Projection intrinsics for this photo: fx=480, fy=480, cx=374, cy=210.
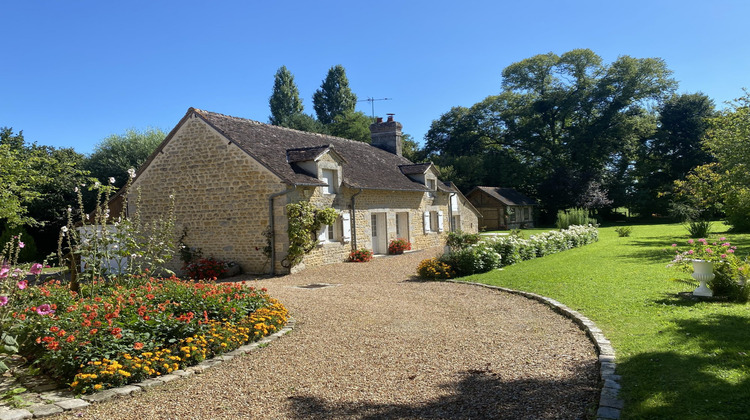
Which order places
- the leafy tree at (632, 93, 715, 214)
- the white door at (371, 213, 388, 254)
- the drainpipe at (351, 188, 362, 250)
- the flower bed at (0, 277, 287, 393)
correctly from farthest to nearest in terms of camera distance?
the leafy tree at (632, 93, 715, 214)
the white door at (371, 213, 388, 254)
the drainpipe at (351, 188, 362, 250)
the flower bed at (0, 277, 287, 393)

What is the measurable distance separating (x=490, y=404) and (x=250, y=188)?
38.8 feet

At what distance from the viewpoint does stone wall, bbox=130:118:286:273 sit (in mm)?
14594

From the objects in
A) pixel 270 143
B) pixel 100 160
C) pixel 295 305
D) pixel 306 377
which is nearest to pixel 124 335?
pixel 306 377

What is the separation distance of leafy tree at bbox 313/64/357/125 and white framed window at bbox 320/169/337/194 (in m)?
44.3

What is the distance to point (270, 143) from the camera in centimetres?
1647

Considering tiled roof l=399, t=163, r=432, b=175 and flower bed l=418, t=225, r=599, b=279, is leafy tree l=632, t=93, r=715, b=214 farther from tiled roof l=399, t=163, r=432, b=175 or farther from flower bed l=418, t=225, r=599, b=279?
flower bed l=418, t=225, r=599, b=279

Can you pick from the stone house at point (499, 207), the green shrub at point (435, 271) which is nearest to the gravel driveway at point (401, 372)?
the green shrub at point (435, 271)

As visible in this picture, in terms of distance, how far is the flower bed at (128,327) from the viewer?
4629 mm

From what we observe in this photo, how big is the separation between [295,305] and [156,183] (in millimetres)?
9990

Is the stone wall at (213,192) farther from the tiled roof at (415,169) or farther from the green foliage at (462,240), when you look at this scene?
the tiled roof at (415,169)

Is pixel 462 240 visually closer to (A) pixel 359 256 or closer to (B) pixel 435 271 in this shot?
(B) pixel 435 271

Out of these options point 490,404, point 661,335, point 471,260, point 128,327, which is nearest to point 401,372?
point 490,404

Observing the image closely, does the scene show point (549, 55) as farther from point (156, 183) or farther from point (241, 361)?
point (241, 361)

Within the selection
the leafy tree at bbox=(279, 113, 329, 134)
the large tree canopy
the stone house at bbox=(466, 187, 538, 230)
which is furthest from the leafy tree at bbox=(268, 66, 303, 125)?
the stone house at bbox=(466, 187, 538, 230)
